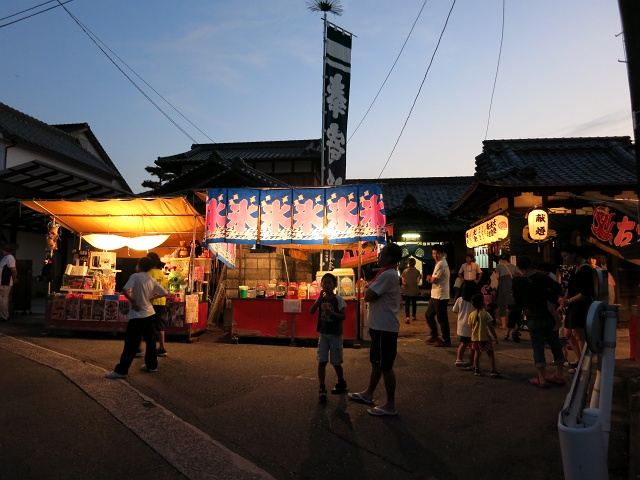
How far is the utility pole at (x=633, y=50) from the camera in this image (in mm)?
4246

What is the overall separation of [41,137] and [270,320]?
820 inches

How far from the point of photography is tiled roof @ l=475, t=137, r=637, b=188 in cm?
1355

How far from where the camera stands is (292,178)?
25.4 metres

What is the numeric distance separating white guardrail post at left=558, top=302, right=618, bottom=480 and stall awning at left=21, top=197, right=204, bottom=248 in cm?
950

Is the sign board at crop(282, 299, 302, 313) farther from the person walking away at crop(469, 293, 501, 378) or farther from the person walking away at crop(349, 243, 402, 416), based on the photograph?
the person walking away at crop(349, 243, 402, 416)

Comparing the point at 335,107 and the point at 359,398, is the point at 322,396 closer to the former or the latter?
the point at 359,398

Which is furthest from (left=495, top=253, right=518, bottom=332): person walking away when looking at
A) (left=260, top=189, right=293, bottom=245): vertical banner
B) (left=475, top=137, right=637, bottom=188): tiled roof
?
(left=260, top=189, right=293, bottom=245): vertical banner

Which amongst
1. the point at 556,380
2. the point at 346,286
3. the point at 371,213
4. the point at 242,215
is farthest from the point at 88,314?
the point at 556,380

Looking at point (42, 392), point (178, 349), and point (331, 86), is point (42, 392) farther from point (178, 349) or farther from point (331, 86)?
point (331, 86)

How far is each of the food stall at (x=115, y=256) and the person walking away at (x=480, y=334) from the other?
6.48 meters

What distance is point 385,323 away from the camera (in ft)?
18.7

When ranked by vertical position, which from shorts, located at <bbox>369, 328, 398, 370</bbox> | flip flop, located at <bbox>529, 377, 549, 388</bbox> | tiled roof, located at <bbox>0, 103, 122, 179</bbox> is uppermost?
tiled roof, located at <bbox>0, 103, 122, 179</bbox>

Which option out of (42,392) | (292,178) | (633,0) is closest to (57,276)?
(292,178)

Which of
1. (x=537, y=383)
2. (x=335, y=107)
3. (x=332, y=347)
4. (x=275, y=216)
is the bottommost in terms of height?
(x=537, y=383)
